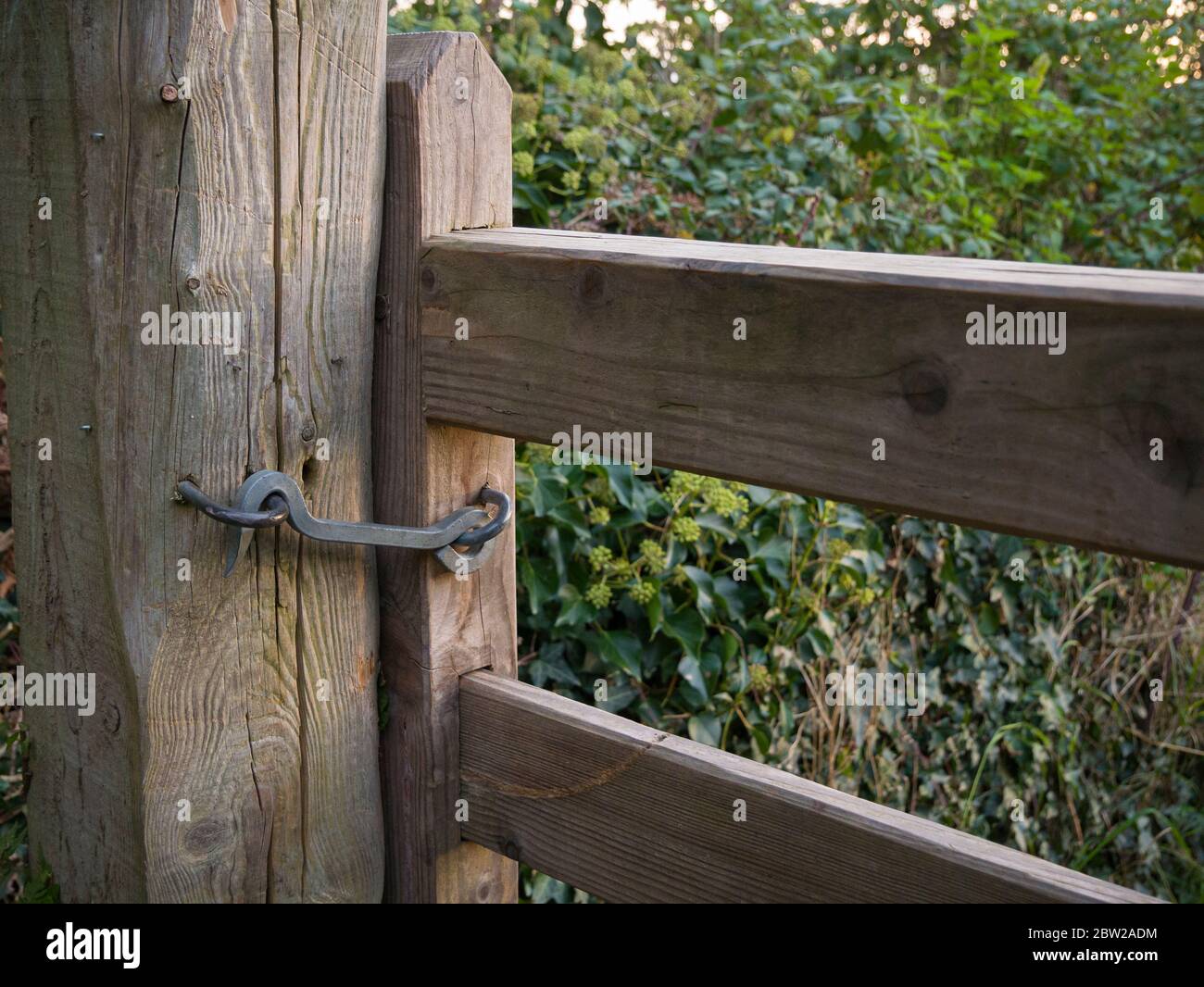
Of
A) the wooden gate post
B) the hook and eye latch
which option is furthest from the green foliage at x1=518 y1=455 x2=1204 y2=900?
the hook and eye latch

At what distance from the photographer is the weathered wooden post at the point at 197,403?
1.24 meters

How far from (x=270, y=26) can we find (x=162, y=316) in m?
0.34

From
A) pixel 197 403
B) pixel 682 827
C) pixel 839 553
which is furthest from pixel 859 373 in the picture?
pixel 839 553

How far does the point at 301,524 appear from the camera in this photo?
1.30m

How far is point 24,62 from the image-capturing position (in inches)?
51.0

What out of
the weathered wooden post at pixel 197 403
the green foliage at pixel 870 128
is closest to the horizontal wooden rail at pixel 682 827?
the weathered wooden post at pixel 197 403

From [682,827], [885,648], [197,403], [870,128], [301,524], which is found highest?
[870,128]

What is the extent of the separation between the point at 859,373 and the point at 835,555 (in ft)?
7.09

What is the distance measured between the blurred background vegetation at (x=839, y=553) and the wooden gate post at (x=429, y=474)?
1.04 meters

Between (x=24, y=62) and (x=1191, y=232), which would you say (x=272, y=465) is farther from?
(x=1191, y=232)

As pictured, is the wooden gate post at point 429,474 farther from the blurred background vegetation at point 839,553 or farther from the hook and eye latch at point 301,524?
the blurred background vegetation at point 839,553

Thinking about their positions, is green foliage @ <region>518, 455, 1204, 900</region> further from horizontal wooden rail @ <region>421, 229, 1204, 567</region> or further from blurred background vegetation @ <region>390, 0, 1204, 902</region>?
horizontal wooden rail @ <region>421, 229, 1204, 567</region>

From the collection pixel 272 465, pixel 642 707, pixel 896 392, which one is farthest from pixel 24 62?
pixel 642 707

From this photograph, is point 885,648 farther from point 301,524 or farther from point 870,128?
point 301,524
